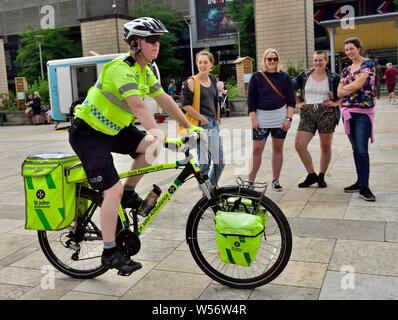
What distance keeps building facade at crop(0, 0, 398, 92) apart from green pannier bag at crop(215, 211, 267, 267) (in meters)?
18.7

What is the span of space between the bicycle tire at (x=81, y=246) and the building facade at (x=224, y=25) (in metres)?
18.7

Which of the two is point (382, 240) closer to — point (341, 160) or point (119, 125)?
point (119, 125)

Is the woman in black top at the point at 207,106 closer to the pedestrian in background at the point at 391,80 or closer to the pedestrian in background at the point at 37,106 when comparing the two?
the pedestrian in background at the point at 391,80

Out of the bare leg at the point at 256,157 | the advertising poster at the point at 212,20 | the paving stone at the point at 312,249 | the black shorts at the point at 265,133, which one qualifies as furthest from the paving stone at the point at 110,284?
the advertising poster at the point at 212,20

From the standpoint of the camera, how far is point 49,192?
11.6 ft

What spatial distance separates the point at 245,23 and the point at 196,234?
40.1 metres

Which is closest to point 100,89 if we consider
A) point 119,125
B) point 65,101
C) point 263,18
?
point 119,125

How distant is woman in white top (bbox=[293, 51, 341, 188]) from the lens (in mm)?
6363

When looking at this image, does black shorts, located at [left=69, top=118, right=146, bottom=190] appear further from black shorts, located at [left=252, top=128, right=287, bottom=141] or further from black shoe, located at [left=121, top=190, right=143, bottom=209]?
black shorts, located at [left=252, top=128, right=287, bottom=141]

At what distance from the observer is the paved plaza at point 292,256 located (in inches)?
134

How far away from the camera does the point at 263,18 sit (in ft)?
99.4

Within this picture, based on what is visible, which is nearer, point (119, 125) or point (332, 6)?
point (119, 125)

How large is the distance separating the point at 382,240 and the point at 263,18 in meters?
27.9

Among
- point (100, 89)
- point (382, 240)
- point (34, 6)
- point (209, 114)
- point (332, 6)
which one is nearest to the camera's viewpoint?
point (100, 89)
